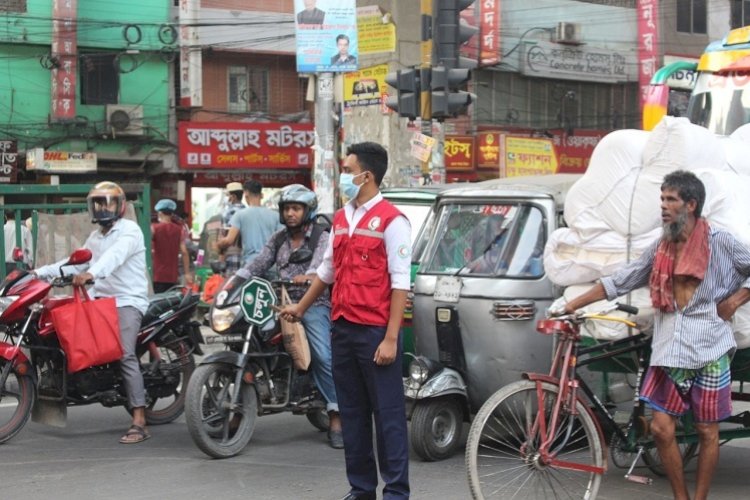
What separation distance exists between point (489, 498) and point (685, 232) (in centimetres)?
158

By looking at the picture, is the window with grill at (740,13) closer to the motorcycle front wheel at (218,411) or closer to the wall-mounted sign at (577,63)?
the wall-mounted sign at (577,63)

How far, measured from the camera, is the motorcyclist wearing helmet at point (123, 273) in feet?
25.9

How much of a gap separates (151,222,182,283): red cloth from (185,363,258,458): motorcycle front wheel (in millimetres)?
6717

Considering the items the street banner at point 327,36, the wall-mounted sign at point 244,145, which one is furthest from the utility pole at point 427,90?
the wall-mounted sign at point 244,145

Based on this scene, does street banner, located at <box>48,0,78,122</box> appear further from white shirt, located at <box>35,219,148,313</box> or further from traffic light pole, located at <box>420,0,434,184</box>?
white shirt, located at <box>35,219,148,313</box>

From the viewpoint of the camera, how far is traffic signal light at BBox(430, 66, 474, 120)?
12375 mm

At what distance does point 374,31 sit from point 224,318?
9461mm

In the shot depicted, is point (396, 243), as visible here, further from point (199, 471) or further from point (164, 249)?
point (164, 249)

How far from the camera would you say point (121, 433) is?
8.34 metres

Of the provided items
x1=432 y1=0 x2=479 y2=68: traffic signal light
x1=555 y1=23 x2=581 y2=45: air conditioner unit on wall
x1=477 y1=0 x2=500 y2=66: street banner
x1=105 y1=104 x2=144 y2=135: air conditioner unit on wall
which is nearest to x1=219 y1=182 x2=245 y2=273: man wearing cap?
x1=432 y1=0 x2=479 y2=68: traffic signal light

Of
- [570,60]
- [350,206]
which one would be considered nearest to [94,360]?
[350,206]

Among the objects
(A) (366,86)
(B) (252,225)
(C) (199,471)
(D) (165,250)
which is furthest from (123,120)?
(C) (199,471)

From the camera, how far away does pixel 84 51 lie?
96.3 feet

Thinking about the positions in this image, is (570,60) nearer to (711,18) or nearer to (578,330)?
(711,18)
